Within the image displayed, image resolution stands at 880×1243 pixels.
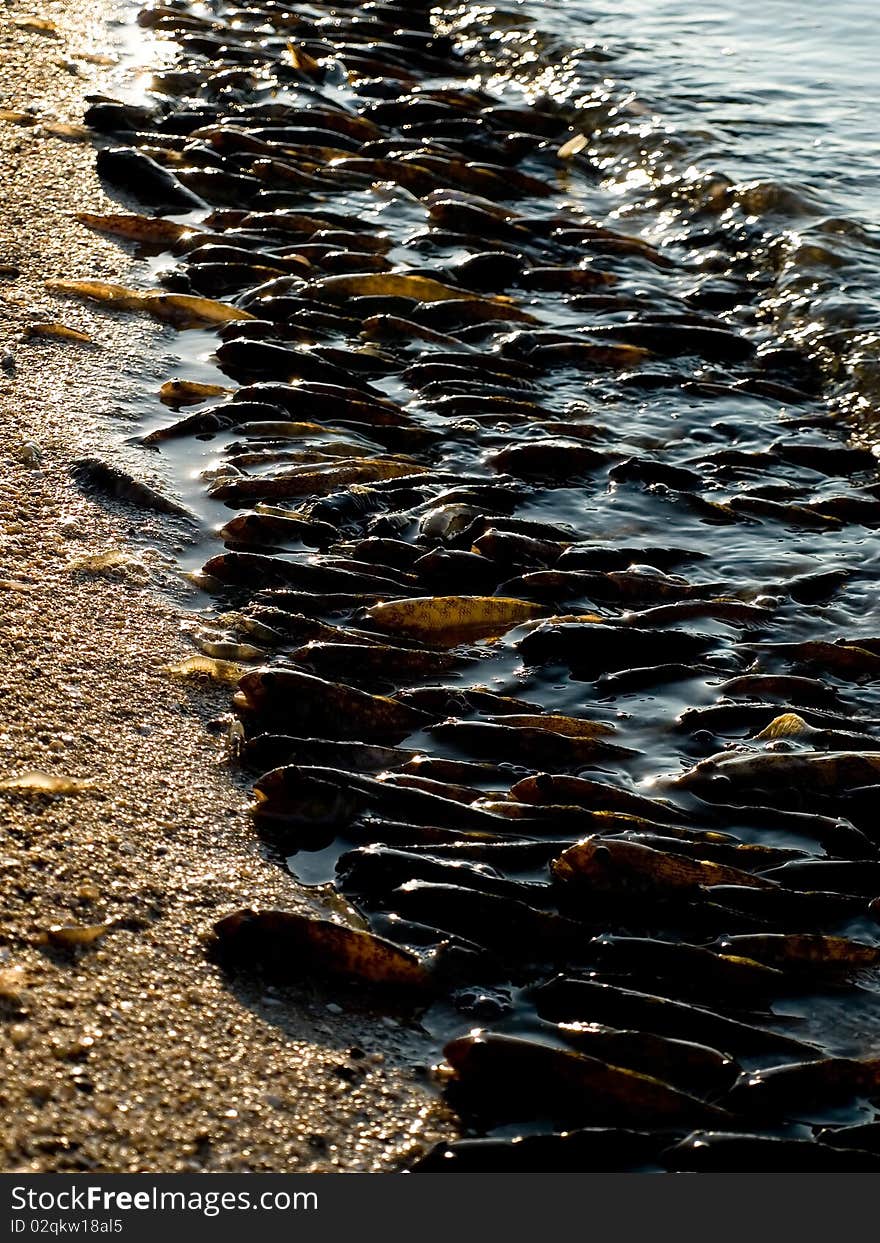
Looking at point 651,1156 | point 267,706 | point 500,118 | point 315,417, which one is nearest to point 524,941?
point 651,1156

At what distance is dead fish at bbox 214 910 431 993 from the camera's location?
2.79 meters

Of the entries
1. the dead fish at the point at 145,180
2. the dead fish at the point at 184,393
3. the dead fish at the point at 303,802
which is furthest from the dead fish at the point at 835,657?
the dead fish at the point at 145,180

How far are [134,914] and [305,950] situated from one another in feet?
1.13

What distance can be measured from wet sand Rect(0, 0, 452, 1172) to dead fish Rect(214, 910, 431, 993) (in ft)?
0.20

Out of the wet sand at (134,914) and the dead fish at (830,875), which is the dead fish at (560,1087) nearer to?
the wet sand at (134,914)

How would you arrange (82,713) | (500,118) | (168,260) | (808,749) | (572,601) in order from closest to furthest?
(82,713)
(808,749)
(572,601)
(168,260)
(500,118)

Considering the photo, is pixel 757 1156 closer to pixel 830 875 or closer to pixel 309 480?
pixel 830 875

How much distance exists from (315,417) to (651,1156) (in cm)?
350

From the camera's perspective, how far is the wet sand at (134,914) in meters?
2.40

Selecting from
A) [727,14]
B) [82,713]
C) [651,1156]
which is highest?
[727,14]

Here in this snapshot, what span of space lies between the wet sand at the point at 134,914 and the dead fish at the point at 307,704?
15cm

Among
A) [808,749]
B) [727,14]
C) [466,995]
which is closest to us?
[466,995]

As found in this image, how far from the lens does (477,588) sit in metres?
4.46

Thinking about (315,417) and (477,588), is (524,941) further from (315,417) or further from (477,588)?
(315,417)
